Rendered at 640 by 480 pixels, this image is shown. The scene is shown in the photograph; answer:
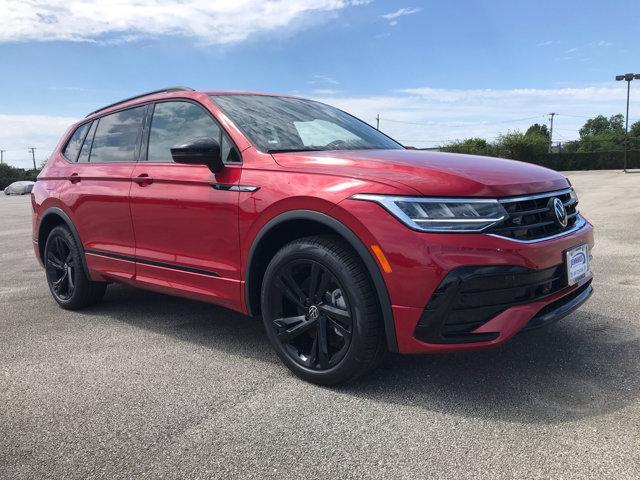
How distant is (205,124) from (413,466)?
255 centimetres

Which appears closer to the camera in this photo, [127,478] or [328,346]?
[127,478]

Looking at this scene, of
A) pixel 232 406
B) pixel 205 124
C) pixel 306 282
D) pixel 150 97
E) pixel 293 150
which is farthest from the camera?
pixel 150 97

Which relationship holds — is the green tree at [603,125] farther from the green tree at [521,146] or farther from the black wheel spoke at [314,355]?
the black wheel spoke at [314,355]

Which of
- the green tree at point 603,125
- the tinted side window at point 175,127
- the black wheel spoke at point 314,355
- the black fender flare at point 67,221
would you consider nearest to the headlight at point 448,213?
the black wheel spoke at point 314,355

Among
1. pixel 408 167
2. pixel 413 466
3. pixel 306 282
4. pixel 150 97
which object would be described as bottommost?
pixel 413 466

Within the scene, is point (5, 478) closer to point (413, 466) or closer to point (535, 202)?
point (413, 466)

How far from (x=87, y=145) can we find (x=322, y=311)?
308cm

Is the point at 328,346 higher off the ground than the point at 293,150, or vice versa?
the point at 293,150

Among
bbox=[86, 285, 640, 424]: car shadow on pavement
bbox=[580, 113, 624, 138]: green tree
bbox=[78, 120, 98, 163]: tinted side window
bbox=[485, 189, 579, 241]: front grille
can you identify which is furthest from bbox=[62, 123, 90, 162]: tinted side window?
bbox=[580, 113, 624, 138]: green tree

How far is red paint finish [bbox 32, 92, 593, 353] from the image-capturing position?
2691 millimetres

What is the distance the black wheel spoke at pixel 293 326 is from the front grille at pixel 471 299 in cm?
68

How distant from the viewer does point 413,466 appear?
233cm

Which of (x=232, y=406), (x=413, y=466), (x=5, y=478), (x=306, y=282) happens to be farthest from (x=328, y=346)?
(x=5, y=478)

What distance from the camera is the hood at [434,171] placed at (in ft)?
8.98
